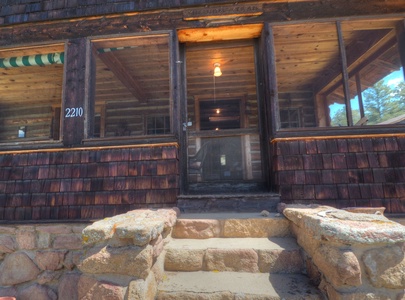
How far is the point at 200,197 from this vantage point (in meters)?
3.22

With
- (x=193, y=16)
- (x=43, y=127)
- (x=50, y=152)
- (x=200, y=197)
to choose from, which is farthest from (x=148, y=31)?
(x=43, y=127)

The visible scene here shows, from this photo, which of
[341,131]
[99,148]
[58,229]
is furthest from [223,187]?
[58,229]

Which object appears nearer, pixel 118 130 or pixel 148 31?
pixel 148 31

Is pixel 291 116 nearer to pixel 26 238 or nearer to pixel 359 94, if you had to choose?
pixel 359 94

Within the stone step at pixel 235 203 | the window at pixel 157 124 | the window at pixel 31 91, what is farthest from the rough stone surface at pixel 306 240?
the window at pixel 157 124

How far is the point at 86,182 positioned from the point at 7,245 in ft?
4.84

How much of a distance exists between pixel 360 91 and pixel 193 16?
12.3 ft

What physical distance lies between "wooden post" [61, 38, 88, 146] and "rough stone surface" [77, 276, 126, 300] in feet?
8.18

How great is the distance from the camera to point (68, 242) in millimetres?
3471

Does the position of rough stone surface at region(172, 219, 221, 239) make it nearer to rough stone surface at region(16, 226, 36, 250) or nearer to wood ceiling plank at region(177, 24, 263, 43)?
rough stone surface at region(16, 226, 36, 250)

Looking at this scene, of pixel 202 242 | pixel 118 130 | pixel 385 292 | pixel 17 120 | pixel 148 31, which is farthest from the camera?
pixel 17 120

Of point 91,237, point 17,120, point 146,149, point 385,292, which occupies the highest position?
point 17,120

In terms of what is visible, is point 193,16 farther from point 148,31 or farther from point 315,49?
point 315,49

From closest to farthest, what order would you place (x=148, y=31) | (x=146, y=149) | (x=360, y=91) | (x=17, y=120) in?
(x=146, y=149)
(x=148, y=31)
(x=360, y=91)
(x=17, y=120)
